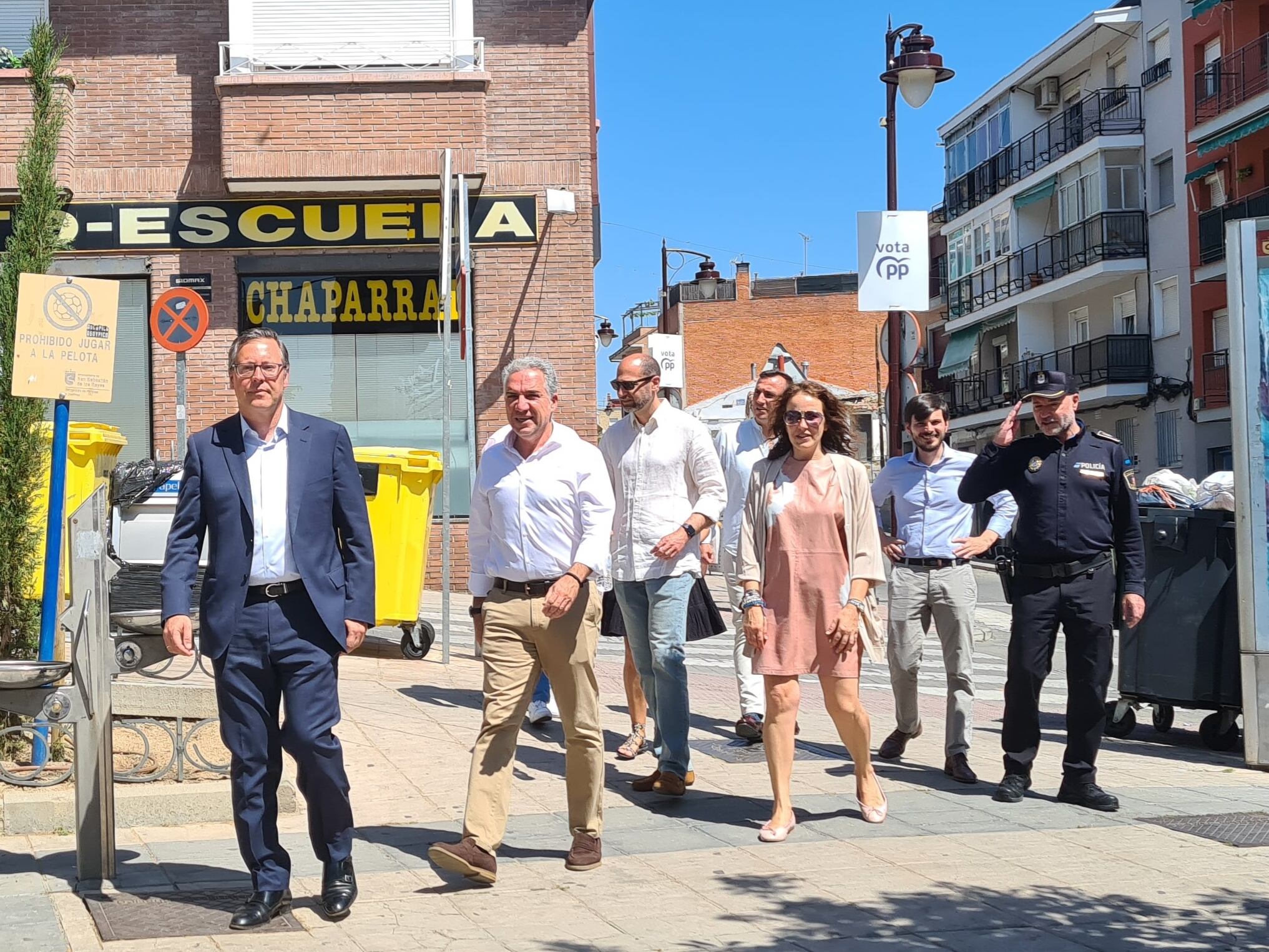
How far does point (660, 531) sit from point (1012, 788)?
199 cm

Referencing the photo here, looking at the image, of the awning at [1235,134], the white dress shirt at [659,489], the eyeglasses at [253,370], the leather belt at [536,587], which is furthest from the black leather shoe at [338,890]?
the awning at [1235,134]

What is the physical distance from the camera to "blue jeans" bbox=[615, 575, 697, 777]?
735 cm

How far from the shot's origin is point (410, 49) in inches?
752

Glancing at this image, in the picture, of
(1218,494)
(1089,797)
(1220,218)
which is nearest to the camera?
(1089,797)

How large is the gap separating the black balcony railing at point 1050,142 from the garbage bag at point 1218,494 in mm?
39805

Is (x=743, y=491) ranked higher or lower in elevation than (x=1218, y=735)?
higher

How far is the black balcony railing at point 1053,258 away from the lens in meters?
47.3

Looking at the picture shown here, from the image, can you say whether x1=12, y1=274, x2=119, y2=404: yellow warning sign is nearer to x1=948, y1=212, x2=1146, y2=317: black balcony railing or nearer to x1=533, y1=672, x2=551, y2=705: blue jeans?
x1=533, y1=672, x2=551, y2=705: blue jeans

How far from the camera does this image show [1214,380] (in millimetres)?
42344

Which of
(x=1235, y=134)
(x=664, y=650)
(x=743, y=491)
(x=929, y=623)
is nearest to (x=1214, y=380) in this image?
(x=1235, y=134)

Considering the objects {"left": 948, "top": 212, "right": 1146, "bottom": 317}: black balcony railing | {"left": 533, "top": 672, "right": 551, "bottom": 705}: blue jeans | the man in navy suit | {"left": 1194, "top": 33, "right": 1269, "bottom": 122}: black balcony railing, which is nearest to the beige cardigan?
the man in navy suit

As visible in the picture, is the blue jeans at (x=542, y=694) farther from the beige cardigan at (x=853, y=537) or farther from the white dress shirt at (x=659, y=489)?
the beige cardigan at (x=853, y=537)

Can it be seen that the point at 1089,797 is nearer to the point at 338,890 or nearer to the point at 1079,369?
the point at 338,890

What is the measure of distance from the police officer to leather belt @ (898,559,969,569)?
2.35 feet
